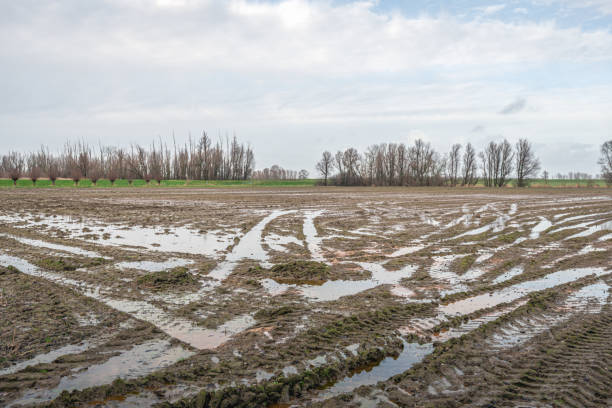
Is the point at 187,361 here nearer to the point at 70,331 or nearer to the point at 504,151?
the point at 70,331

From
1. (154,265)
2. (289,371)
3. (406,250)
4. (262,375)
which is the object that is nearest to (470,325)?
(289,371)

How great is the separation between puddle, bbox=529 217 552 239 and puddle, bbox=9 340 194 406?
11.1 meters

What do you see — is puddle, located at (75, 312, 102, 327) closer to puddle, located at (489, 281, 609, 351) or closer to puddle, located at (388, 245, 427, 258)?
puddle, located at (489, 281, 609, 351)

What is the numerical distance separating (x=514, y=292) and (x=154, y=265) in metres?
6.53

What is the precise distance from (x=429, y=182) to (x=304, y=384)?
9737 cm

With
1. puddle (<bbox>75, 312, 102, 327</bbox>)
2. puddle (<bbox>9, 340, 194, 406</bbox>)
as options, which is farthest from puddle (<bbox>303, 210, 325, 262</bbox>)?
puddle (<bbox>9, 340, 194, 406</bbox>)

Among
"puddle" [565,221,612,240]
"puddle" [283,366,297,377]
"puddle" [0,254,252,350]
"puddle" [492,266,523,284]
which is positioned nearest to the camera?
"puddle" [283,366,297,377]

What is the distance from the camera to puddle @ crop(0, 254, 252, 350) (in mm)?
4418

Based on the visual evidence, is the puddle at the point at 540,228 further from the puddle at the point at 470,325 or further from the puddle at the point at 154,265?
the puddle at the point at 154,265

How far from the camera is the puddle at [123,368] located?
3.31 meters

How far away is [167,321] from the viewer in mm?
4949

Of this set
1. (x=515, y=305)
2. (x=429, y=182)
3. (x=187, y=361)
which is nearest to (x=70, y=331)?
(x=187, y=361)

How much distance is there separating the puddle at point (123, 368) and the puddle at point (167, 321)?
10.4 inches

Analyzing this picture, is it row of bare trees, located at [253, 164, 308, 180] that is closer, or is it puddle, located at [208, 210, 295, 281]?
puddle, located at [208, 210, 295, 281]
